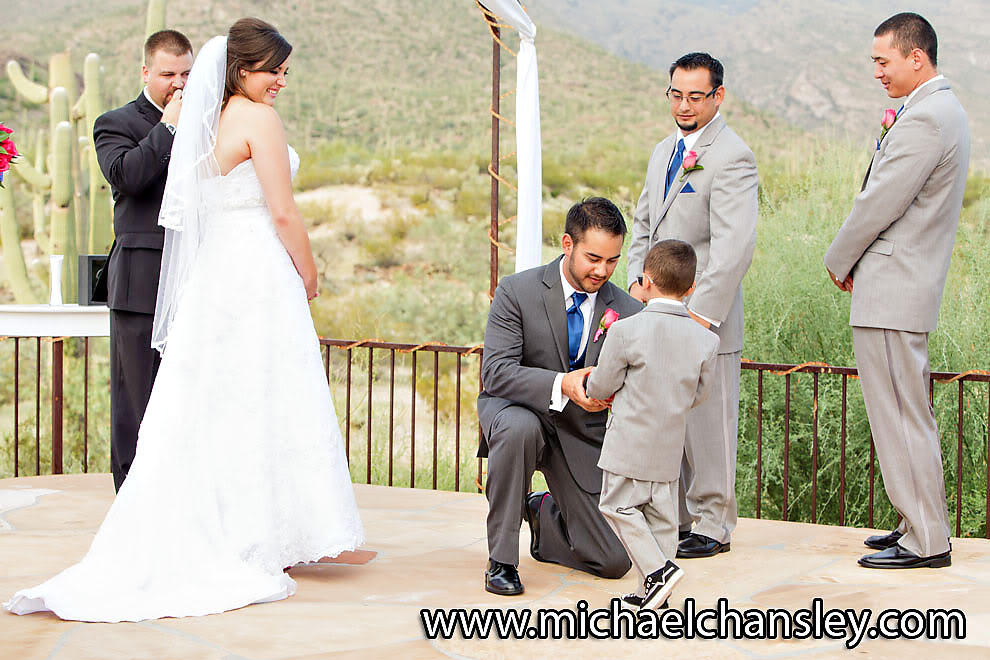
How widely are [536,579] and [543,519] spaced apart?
0.29 m

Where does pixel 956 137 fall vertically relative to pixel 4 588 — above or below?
above

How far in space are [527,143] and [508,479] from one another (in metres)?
2.27

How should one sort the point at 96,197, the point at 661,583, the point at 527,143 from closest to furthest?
the point at 661,583 → the point at 527,143 → the point at 96,197

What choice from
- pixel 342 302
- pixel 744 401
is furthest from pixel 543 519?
pixel 342 302

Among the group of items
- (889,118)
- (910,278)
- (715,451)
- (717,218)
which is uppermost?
(889,118)

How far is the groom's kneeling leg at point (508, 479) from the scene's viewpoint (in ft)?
11.1

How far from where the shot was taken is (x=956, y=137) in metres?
3.62

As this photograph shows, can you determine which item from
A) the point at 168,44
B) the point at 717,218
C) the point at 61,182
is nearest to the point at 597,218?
the point at 717,218

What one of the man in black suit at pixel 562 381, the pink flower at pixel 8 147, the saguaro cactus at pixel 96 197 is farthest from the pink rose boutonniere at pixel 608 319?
the saguaro cactus at pixel 96 197

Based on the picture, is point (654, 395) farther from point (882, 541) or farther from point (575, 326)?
point (882, 541)

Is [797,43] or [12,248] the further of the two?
[797,43]

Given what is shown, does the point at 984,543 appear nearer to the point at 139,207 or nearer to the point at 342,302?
the point at 139,207

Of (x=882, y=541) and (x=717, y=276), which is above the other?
(x=717, y=276)

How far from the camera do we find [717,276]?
387 cm
